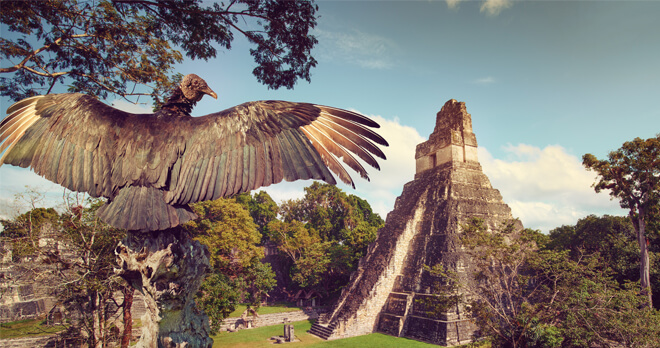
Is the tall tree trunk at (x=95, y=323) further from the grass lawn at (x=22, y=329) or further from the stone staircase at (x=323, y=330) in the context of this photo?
the stone staircase at (x=323, y=330)

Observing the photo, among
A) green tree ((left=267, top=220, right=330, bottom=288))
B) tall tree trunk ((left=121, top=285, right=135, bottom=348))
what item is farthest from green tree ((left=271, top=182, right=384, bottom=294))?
tall tree trunk ((left=121, top=285, right=135, bottom=348))

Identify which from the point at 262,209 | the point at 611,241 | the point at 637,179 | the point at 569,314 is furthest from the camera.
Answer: the point at 262,209

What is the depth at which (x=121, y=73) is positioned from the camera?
601 centimetres

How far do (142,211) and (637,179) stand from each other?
21509mm

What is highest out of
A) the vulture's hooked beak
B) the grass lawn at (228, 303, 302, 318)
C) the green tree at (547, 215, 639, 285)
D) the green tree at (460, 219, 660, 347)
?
the green tree at (547, 215, 639, 285)

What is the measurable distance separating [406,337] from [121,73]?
1629 centimetres

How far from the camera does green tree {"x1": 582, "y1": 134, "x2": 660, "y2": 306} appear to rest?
15758mm

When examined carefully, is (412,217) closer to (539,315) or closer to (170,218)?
(539,315)

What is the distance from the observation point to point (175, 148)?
193 cm

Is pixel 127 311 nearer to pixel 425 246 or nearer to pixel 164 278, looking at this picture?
pixel 164 278

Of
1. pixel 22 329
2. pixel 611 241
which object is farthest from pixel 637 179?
pixel 22 329

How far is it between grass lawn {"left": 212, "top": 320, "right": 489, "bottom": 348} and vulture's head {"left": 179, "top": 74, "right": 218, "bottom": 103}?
1535 centimetres

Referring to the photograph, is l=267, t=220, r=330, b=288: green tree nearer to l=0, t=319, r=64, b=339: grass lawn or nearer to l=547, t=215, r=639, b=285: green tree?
l=0, t=319, r=64, b=339: grass lawn

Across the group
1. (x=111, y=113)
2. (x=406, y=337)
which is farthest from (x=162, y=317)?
(x=406, y=337)
